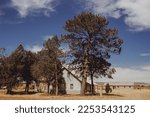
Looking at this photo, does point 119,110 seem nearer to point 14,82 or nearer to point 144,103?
point 144,103

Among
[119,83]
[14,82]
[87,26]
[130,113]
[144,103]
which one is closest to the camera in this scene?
[130,113]

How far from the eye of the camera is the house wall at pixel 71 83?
6782 centimetres

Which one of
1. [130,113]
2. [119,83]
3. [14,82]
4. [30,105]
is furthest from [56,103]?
[119,83]

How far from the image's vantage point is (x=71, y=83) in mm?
68062

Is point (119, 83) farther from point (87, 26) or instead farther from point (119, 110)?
point (119, 110)

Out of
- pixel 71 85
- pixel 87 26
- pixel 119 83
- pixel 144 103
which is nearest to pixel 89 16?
pixel 87 26

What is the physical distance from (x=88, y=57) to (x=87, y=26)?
17.8ft

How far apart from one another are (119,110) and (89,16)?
134 feet

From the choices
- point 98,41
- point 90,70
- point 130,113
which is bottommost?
point 130,113

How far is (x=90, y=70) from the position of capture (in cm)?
5650

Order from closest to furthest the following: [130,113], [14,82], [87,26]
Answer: [130,113], [87,26], [14,82]

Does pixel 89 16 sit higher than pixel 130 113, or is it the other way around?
pixel 89 16

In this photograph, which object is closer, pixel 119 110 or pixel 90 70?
pixel 119 110

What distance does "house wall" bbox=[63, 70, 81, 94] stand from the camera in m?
67.8
